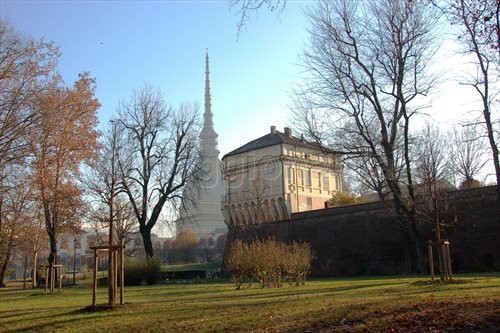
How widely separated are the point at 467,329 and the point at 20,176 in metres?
22.0

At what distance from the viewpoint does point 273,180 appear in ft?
177

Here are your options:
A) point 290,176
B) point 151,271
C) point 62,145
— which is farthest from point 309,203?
point 62,145

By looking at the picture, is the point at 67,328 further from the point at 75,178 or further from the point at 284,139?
the point at 284,139

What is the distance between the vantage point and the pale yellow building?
172 feet

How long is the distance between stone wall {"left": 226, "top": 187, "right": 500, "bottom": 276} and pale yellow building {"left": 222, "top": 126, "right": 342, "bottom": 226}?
7.08 metres

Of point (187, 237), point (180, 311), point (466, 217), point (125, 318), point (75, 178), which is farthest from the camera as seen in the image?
point (187, 237)

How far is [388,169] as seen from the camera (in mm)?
25938

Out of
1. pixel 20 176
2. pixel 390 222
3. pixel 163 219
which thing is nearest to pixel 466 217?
pixel 390 222

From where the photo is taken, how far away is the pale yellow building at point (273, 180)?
5238 centimetres

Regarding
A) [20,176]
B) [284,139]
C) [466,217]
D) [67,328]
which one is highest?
[284,139]

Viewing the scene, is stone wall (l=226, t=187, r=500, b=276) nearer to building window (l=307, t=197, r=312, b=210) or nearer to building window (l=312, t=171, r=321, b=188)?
building window (l=307, t=197, r=312, b=210)

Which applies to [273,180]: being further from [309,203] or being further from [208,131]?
[208,131]

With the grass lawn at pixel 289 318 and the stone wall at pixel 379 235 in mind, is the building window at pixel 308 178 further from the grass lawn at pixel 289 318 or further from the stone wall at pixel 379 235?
the grass lawn at pixel 289 318

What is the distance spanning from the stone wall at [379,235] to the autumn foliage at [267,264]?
11504mm
